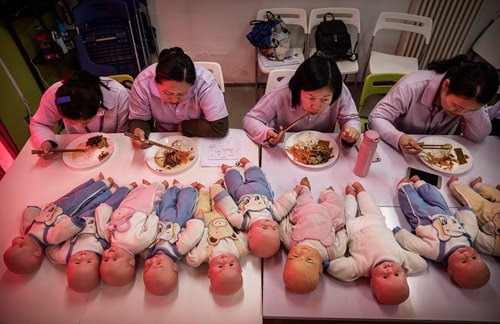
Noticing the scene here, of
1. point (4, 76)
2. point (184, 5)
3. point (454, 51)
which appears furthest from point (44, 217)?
point (454, 51)

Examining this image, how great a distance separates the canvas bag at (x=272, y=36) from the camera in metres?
3.15

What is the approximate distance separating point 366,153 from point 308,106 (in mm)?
435

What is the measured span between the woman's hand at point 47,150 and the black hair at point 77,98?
0.29 metres

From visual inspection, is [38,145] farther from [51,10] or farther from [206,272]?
[51,10]

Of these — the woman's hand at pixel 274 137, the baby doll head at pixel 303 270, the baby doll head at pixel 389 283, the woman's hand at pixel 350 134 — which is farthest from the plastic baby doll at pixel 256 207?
the woman's hand at pixel 350 134

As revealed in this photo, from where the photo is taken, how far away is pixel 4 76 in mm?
2762

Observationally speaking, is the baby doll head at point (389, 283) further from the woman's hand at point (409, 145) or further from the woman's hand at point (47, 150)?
the woman's hand at point (47, 150)

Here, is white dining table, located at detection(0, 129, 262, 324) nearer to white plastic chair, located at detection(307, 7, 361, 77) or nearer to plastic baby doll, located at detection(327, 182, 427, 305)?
plastic baby doll, located at detection(327, 182, 427, 305)

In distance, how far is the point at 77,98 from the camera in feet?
5.68

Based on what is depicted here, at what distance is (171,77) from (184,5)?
6.89 feet

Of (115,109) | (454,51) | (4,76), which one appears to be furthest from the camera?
(454,51)

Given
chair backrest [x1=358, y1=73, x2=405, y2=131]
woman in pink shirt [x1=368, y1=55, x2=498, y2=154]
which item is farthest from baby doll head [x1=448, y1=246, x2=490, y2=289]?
chair backrest [x1=358, y1=73, x2=405, y2=131]

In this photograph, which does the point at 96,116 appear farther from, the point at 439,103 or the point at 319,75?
the point at 439,103

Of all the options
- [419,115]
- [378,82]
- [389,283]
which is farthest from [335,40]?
[389,283]
